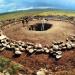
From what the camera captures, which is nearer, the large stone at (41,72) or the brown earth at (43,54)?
the large stone at (41,72)

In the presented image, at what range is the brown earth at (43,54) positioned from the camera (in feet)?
93.5

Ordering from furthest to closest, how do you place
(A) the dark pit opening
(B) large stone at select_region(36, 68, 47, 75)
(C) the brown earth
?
(A) the dark pit opening
(C) the brown earth
(B) large stone at select_region(36, 68, 47, 75)

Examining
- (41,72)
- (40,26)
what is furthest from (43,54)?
(40,26)

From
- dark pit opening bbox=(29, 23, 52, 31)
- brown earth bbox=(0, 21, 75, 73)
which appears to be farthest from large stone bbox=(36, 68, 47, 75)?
dark pit opening bbox=(29, 23, 52, 31)

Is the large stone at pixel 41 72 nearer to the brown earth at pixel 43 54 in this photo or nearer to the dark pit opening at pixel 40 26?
the brown earth at pixel 43 54

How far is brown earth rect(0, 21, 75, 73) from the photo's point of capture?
1122 inches

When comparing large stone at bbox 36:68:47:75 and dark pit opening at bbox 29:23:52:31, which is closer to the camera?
large stone at bbox 36:68:47:75

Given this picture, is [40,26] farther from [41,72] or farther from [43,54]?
[41,72]

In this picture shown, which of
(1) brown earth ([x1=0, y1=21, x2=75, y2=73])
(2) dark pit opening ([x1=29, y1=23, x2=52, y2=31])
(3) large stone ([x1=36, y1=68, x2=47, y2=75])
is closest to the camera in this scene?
(3) large stone ([x1=36, y1=68, x2=47, y2=75])

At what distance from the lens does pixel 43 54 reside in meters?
30.4

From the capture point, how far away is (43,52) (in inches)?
1210

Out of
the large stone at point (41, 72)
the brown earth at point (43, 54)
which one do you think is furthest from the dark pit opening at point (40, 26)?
the large stone at point (41, 72)

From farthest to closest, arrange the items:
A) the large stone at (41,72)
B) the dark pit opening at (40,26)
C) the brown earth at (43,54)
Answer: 1. the dark pit opening at (40,26)
2. the brown earth at (43,54)
3. the large stone at (41,72)

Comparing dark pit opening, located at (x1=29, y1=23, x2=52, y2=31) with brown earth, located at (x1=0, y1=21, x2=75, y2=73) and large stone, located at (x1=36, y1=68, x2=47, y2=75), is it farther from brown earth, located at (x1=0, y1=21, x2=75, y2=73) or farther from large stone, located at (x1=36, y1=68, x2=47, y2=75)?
large stone, located at (x1=36, y1=68, x2=47, y2=75)
